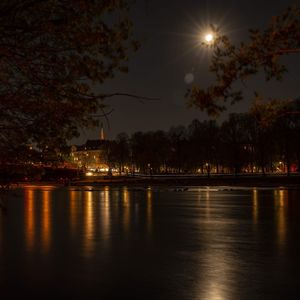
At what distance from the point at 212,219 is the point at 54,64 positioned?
13.9m

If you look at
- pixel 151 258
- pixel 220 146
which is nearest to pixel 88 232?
pixel 151 258

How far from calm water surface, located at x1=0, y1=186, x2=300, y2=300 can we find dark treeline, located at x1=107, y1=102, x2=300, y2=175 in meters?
49.7

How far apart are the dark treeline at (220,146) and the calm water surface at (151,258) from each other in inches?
1958

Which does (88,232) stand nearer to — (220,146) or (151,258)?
(151,258)

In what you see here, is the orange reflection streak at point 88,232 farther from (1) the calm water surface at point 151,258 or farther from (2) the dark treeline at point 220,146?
(2) the dark treeline at point 220,146

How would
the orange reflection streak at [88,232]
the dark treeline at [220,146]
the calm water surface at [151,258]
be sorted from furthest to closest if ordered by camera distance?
the dark treeline at [220,146]
the orange reflection streak at [88,232]
the calm water surface at [151,258]

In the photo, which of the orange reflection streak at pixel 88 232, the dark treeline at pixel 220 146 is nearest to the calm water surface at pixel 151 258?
the orange reflection streak at pixel 88 232

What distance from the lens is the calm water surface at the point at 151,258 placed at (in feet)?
28.3

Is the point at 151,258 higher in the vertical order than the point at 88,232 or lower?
lower

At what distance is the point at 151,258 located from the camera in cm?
1151

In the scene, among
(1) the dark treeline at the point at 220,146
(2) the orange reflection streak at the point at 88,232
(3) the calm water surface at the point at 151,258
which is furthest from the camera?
(1) the dark treeline at the point at 220,146

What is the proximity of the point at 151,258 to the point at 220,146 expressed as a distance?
247 ft

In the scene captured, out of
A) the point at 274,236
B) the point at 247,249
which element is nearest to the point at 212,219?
the point at 274,236

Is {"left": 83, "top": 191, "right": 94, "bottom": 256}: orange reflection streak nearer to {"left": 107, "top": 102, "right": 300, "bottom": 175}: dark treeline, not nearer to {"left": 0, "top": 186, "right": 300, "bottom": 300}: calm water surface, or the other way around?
{"left": 0, "top": 186, "right": 300, "bottom": 300}: calm water surface
